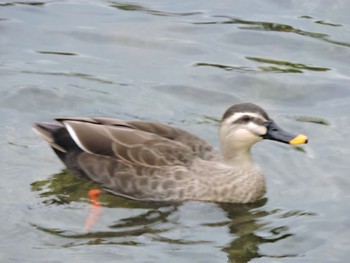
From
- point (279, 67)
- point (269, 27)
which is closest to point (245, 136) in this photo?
point (279, 67)

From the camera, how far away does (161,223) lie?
33.9ft

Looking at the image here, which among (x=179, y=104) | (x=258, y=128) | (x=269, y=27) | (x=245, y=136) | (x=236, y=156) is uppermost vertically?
(x=269, y=27)

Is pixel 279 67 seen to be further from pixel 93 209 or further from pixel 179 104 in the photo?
pixel 93 209

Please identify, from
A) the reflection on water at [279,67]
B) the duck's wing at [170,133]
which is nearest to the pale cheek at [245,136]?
the duck's wing at [170,133]

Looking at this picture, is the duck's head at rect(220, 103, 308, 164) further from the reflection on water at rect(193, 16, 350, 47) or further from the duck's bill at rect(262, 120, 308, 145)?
the reflection on water at rect(193, 16, 350, 47)

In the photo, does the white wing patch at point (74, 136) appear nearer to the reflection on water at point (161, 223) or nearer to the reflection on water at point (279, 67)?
the reflection on water at point (161, 223)

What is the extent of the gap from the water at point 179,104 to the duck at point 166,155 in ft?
0.52

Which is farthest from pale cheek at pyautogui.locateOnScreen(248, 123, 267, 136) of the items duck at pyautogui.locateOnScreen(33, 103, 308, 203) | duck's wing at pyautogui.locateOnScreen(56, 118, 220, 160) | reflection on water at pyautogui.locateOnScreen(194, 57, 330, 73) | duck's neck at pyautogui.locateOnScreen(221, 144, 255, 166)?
reflection on water at pyautogui.locateOnScreen(194, 57, 330, 73)

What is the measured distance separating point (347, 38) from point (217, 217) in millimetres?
5243

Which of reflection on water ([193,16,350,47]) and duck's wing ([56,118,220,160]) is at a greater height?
reflection on water ([193,16,350,47])

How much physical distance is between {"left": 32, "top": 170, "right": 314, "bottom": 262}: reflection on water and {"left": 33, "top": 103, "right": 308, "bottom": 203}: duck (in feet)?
0.41

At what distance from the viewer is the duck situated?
10922 mm

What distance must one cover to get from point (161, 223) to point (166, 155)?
3.06 ft

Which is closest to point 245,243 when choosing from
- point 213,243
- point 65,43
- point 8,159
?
point 213,243
